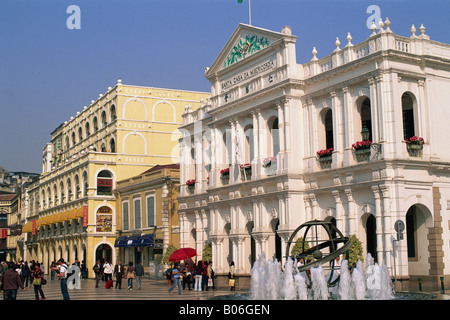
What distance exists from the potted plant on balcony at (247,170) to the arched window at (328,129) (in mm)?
4998

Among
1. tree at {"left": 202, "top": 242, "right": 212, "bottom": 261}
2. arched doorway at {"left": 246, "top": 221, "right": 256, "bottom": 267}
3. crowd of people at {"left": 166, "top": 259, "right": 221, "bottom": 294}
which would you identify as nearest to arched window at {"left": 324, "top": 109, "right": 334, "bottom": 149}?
arched doorway at {"left": 246, "top": 221, "right": 256, "bottom": 267}

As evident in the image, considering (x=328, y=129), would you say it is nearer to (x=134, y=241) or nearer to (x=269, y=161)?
(x=269, y=161)

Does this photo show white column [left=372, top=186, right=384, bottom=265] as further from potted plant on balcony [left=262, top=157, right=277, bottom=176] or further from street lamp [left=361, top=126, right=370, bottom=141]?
potted plant on balcony [left=262, top=157, right=277, bottom=176]

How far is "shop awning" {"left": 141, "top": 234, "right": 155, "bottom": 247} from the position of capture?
167ft

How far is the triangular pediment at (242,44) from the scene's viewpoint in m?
36.0

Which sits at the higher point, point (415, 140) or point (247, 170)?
point (415, 140)

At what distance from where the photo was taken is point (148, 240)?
51375 mm

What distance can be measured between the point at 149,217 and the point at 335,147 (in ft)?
83.6

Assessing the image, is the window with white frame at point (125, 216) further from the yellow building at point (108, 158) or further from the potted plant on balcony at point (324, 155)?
the potted plant on balcony at point (324, 155)

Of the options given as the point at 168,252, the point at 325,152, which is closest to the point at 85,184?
the point at 168,252

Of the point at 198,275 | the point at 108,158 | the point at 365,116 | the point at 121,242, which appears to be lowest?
the point at 198,275

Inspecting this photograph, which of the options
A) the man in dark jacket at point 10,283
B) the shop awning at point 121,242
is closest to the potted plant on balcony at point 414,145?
the man in dark jacket at point 10,283
